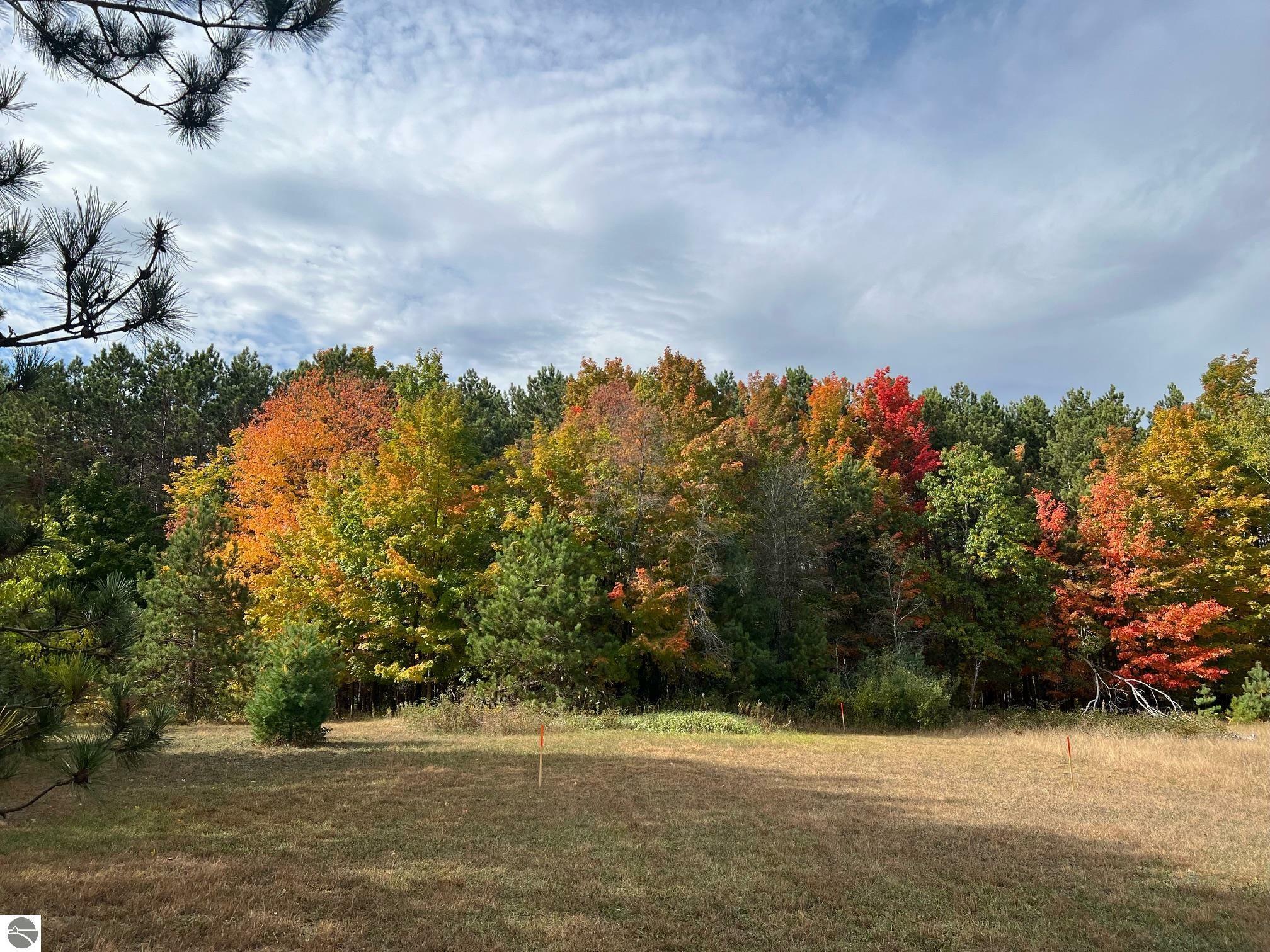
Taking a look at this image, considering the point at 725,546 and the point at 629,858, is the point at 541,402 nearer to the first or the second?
the point at 725,546

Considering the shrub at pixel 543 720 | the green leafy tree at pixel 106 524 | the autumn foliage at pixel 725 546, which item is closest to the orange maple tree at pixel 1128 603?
the autumn foliage at pixel 725 546

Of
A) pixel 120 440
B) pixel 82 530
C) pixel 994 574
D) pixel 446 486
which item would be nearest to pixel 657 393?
pixel 446 486

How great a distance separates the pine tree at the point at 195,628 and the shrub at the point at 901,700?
18.7 m

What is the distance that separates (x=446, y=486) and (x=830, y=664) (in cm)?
1562

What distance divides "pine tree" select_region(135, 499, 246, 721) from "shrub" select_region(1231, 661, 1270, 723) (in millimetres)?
29762

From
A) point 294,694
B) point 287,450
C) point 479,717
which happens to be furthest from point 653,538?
point 287,450

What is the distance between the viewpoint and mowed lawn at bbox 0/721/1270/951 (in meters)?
5.31

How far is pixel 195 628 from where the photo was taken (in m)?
18.7

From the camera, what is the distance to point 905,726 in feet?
75.6

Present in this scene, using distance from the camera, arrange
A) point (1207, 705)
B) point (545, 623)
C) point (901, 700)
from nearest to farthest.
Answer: point (545, 623) → point (901, 700) → point (1207, 705)

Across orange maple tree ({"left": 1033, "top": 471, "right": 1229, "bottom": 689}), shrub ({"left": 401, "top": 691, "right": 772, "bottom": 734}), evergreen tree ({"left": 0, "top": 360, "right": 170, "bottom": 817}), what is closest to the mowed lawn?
evergreen tree ({"left": 0, "top": 360, "right": 170, "bottom": 817})

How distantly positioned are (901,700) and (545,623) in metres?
11.9

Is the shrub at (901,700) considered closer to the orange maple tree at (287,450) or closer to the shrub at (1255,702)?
the shrub at (1255,702)

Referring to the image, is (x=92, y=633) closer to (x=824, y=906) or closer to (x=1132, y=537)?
(x=824, y=906)
